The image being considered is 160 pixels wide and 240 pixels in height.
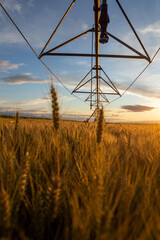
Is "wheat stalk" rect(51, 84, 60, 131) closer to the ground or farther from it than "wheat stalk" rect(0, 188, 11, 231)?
farther from it

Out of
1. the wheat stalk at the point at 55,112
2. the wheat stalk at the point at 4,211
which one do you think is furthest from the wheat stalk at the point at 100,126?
the wheat stalk at the point at 4,211

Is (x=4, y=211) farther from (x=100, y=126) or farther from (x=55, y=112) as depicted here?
(x=100, y=126)

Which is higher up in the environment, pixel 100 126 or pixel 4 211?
pixel 100 126

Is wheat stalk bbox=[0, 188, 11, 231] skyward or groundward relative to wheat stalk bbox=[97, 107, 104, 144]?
groundward

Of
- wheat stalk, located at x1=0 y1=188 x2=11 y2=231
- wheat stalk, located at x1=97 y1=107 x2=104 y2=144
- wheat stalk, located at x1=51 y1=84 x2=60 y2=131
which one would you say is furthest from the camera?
wheat stalk, located at x1=97 y1=107 x2=104 y2=144

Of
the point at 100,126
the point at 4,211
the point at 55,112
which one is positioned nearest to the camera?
the point at 4,211

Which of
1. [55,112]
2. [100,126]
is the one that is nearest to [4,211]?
[55,112]

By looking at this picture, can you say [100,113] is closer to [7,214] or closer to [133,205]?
[133,205]

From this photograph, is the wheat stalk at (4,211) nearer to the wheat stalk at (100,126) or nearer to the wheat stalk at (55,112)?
the wheat stalk at (55,112)

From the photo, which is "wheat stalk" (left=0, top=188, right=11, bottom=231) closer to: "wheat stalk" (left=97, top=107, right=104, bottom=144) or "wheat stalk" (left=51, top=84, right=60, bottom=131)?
"wheat stalk" (left=51, top=84, right=60, bottom=131)

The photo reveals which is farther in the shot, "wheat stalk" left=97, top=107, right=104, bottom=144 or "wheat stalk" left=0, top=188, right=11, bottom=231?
"wheat stalk" left=97, top=107, right=104, bottom=144

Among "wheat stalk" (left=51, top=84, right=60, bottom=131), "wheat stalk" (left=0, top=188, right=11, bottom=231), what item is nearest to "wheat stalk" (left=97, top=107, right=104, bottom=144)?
"wheat stalk" (left=51, top=84, right=60, bottom=131)

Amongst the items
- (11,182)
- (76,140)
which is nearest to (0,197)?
(11,182)

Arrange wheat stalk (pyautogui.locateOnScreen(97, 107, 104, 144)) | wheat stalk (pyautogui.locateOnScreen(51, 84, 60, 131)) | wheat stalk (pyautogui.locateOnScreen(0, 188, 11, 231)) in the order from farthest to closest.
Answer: wheat stalk (pyautogui.locateOnScreen(97, 107, 104, 144)), wheat stalk (pyautogui.locateOnScreen(51, 84, 60, 131)), wheat stalk (pyautogui.locateOnScreen(0, 188, 11, 231))
